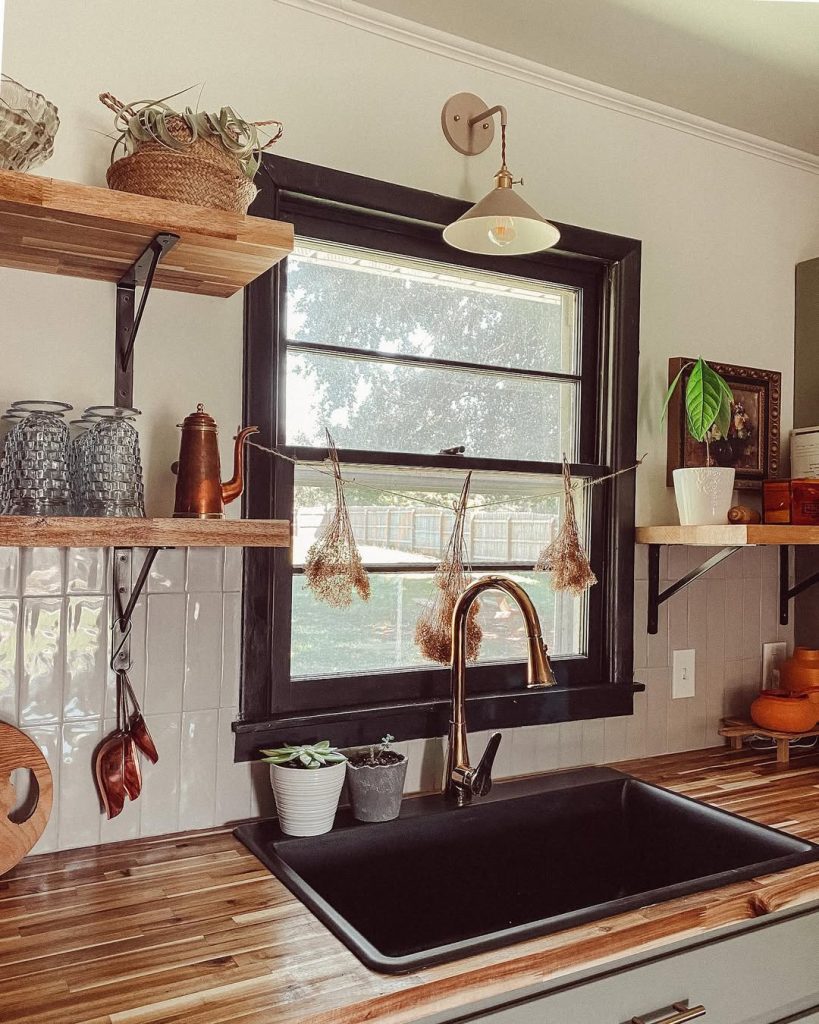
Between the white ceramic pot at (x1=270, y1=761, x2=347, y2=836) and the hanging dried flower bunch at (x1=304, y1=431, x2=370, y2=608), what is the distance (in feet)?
1.02

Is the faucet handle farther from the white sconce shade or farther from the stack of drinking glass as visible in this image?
the white sconce shade

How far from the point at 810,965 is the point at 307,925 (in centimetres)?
83

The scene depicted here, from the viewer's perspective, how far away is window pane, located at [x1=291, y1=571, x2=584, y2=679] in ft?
5.71

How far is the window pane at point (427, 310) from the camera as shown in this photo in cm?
176

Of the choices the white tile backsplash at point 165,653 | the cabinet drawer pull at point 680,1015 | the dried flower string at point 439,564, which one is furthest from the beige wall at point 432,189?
the cabinet drawer pull at point 680,1015

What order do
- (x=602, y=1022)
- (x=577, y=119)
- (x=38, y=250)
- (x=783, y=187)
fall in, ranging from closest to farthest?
(x=602, y=1022), (x=38, y=250), (x=577, y=119), (x=783, y=187)

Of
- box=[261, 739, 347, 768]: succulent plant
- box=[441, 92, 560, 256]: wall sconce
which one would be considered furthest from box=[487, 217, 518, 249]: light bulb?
box=[261, 739, 347, 768]: succulent plant

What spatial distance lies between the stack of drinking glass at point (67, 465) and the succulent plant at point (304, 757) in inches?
20.0

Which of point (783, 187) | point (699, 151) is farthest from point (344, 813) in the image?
point (783, 187)

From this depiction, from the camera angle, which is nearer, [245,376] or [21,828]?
[21,828]

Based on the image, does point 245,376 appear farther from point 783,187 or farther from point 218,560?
point 783,187

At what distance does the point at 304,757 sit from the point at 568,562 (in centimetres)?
70

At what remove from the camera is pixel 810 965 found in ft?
4.71

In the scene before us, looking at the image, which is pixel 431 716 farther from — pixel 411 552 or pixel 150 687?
pixel 150 687
